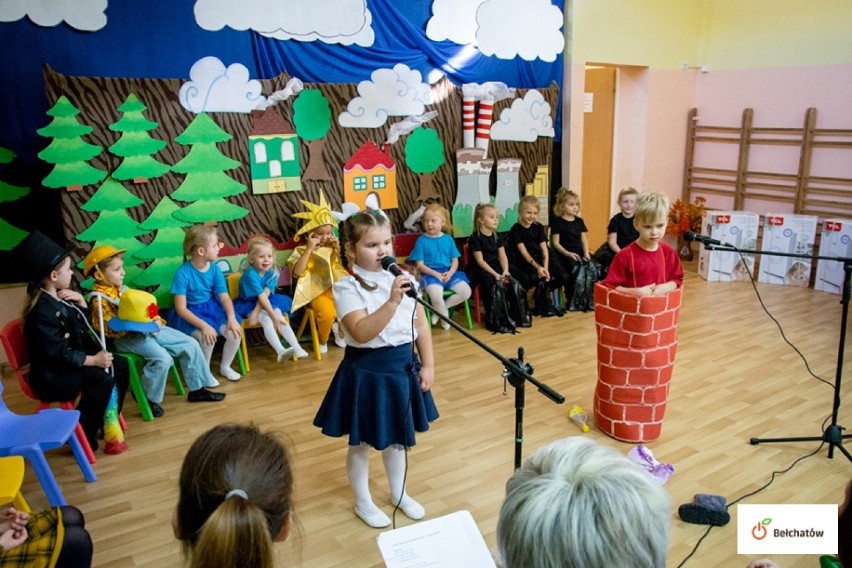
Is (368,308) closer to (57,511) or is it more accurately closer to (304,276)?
(57,511)

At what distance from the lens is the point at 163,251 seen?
4387 millimetres

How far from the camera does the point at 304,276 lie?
15.1ft

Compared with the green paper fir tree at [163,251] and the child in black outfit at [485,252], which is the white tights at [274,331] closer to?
the green paper fir tree at [163,251]

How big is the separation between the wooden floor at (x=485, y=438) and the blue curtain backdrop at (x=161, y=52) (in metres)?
1.83

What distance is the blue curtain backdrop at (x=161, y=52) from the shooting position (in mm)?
3965

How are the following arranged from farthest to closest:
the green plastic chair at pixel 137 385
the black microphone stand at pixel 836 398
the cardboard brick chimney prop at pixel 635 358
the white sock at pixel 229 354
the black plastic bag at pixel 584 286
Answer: the black plastic bag at pixel 584 286
the white sock at pixel 229 354
the green plastic chair at pixel 137 385
the cardboard brick chimney prop at pixel 635 358
the black microphone stand at pixel 836 398

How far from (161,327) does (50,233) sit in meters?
1.14

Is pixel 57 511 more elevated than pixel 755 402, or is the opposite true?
pixel 57 511

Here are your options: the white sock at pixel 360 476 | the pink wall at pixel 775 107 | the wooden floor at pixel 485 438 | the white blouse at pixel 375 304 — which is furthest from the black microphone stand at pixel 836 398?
the pink wall at pixel 775 107

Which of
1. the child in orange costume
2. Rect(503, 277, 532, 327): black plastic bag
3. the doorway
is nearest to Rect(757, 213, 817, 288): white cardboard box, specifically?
the doorway

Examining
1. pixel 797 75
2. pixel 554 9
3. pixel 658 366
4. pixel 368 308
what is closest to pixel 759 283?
pixel 797 75

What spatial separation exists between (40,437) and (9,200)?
2.09 m

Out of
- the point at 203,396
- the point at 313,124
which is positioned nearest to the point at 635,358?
the point at 203,396

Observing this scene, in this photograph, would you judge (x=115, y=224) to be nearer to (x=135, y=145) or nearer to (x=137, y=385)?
(x=135, y=145)
